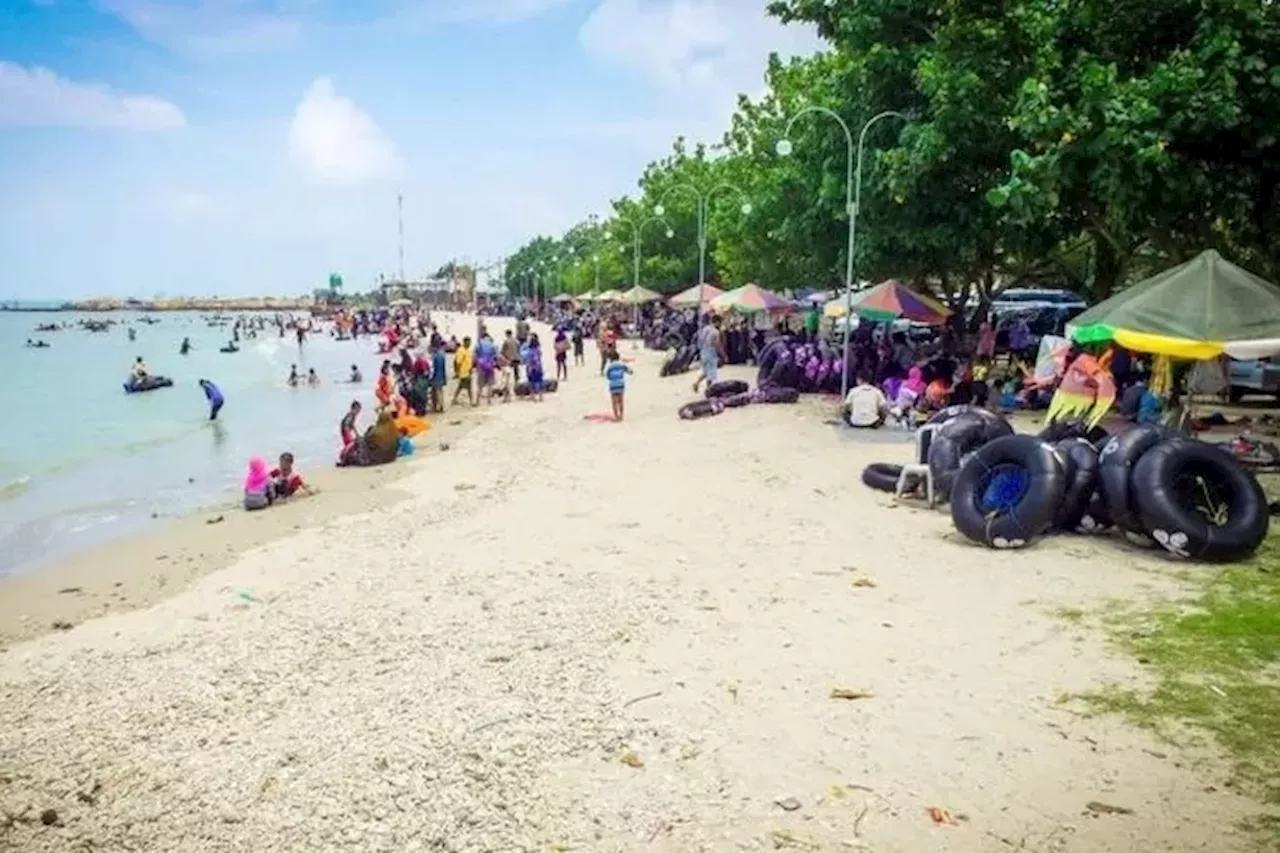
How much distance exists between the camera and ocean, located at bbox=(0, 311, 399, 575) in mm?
15977

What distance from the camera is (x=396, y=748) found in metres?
5.50

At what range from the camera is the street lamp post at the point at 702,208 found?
33500 mm

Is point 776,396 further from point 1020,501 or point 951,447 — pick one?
point 1020,501

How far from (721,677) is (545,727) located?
1299 millimetres

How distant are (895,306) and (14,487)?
61.7ft

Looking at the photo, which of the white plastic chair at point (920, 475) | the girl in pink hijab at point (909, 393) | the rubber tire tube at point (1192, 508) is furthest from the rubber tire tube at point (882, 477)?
the girl in pink hijab at point (909, 393)

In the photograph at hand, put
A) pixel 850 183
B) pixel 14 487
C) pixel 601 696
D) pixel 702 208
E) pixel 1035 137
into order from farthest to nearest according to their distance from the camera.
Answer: pixel 702 208, pixel 14 487, pixel 850 183, pixel 1035 137, pixel 601 696

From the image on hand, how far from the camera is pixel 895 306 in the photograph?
1939cm

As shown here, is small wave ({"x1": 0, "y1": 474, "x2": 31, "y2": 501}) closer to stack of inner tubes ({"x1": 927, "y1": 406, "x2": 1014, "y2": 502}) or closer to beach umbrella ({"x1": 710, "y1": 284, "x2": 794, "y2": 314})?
stack of inner tubes ({"x1": 927, "y1": 406, "x2": 1014, "y2": 502})

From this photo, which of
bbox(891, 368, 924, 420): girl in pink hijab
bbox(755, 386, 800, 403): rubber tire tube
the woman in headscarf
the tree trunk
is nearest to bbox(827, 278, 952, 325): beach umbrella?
bbox(891, 368, 924, 420): girl in pink hijab

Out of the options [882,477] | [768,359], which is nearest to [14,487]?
[768,359]

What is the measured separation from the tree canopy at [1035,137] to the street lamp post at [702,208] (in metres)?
6.71

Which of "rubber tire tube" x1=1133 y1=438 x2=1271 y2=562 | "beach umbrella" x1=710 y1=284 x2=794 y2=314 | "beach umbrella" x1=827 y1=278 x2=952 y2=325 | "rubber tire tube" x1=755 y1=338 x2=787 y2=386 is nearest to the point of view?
"rubber tire tube" x1=1133 y1=438 x2=1271 y2=562

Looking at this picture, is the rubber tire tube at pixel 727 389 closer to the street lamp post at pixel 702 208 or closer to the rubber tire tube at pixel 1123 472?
the street lamp post at pixel 702 208
